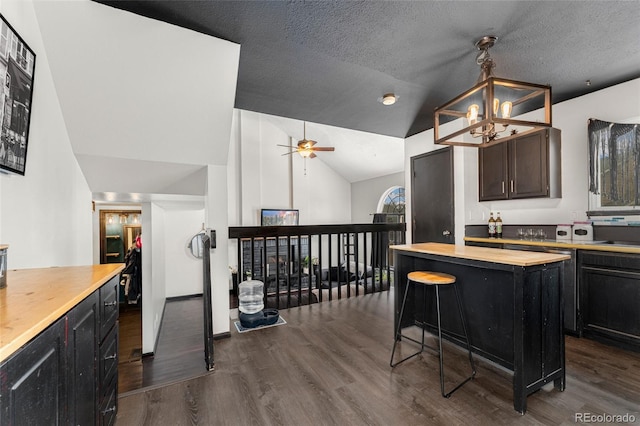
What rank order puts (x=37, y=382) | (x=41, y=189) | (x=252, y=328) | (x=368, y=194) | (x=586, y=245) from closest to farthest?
(x=37, y=382) → (x=41, y=189) → (x=586, y=245) → (x=252, y=328) → (x=368, y=194)

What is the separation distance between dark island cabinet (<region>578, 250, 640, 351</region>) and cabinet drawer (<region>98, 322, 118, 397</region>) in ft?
12.5

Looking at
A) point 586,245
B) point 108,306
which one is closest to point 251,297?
point 108,306

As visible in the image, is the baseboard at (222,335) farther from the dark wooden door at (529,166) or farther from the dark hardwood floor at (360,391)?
the dark wooden door at (529,166)

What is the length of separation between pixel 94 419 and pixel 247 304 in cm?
214

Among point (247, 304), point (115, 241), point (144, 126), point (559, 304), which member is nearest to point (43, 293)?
point (144, 126)

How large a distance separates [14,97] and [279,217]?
7.92 meters

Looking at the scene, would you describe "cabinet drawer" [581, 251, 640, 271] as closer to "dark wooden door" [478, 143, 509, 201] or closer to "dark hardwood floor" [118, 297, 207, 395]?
"dark wooden door" [478, 143, 509, 201]

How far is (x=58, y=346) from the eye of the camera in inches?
34.1

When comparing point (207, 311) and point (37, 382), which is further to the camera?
point (207, 311)

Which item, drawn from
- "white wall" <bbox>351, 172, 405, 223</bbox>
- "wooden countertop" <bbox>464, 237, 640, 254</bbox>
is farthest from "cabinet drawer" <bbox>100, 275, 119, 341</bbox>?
"white wall" <bbox>351, 172, 405, 223</bbox>

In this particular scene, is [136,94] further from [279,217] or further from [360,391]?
[279,217]

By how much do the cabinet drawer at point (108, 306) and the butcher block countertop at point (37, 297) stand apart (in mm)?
79

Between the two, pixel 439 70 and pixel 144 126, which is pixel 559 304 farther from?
pixel 144 126

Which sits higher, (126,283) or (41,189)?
(41,189)
